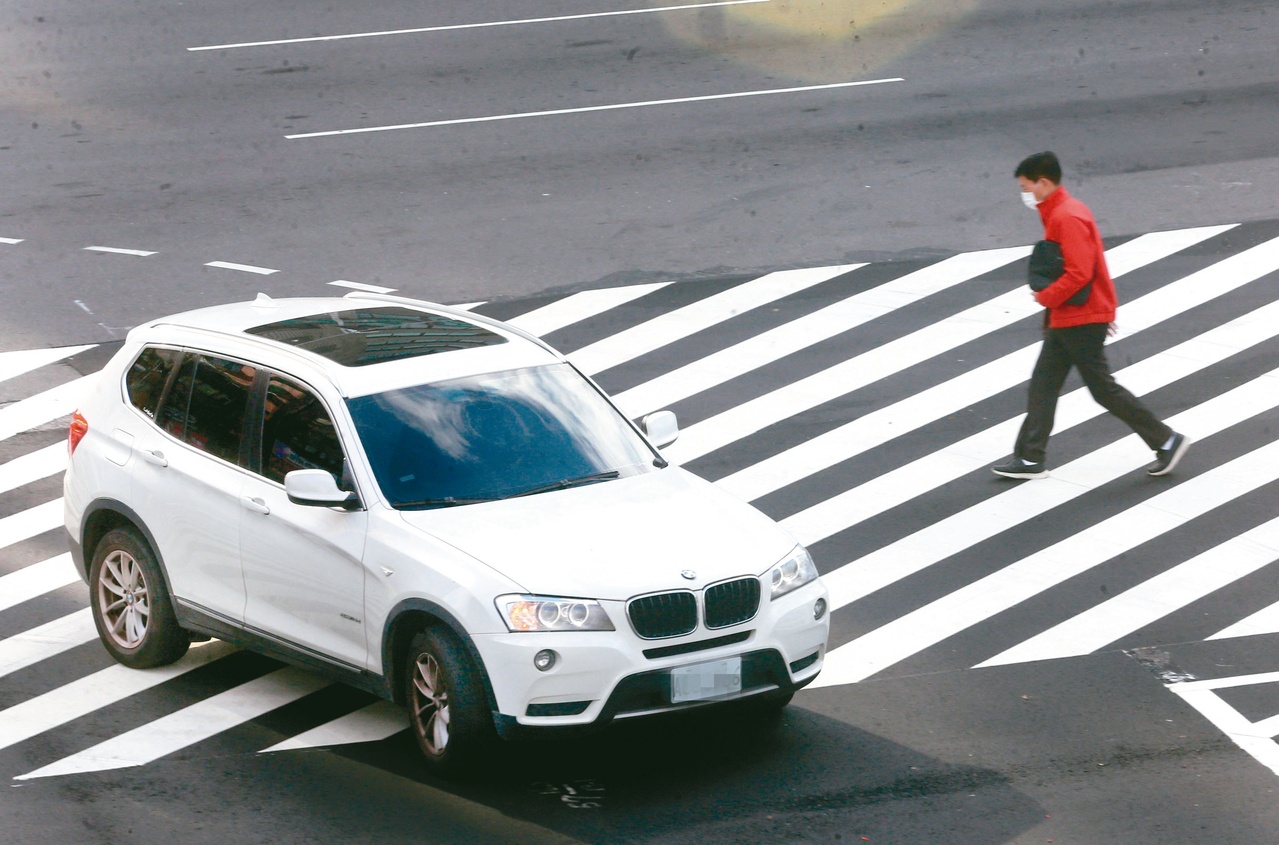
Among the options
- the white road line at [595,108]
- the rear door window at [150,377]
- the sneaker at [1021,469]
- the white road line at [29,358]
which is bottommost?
the sneaker at [1021,469]

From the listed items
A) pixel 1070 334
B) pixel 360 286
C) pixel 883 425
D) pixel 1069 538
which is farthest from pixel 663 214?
pixel 1069 538

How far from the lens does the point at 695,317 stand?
47.5 feet

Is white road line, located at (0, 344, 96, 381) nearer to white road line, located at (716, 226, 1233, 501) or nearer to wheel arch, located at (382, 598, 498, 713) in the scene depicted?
white road line, located at (716, 226, 1233, 501)

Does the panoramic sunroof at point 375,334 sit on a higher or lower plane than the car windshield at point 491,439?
higher

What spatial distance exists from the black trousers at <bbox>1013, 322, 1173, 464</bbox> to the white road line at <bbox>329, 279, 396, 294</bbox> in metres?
5.43

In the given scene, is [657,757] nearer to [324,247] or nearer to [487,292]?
[487,292]

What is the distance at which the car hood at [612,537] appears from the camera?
7.27 m

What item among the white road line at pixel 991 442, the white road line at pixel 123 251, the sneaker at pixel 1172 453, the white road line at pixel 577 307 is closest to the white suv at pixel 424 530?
the white road line at pixel 991 442

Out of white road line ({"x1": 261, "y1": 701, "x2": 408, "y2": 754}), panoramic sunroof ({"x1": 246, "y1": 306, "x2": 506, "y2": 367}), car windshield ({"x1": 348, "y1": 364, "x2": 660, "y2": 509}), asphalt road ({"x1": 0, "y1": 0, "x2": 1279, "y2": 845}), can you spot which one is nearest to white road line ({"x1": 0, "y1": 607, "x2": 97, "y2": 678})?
asphalt road ({"x1": 0, "y1": 0, "x2": 1279, "y2": 845})

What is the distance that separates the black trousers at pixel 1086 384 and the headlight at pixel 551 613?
5.21 metres


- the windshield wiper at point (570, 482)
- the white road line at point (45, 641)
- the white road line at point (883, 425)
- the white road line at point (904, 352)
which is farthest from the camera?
the white road line at point (904, 352)

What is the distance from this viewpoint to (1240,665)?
8.80 metres

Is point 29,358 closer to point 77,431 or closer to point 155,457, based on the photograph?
point 77,431

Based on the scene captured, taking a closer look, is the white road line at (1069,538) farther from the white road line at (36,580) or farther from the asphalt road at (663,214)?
the white road line at (36,580)
